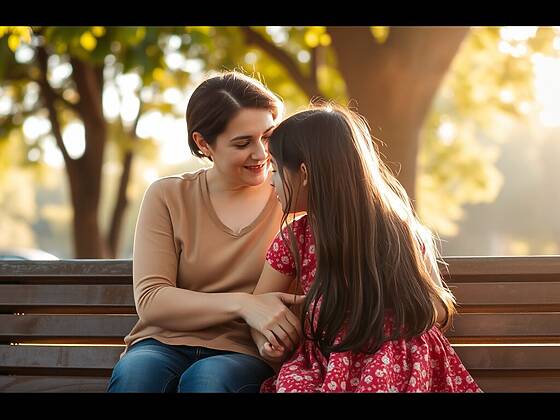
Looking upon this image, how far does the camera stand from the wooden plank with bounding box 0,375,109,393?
414 cm

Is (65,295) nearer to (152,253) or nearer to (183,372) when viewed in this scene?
(152,253)

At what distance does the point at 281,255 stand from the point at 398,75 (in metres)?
5.16

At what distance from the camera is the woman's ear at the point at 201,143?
13.0 ft

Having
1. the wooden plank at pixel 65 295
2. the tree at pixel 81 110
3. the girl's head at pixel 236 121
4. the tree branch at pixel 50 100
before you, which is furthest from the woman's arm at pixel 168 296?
the tree branch at pixel 50 100

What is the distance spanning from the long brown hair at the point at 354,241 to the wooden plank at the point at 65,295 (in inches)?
40.5

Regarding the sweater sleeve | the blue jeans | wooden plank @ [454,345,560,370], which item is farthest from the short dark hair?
wooden plank @ [454,345,560,370]

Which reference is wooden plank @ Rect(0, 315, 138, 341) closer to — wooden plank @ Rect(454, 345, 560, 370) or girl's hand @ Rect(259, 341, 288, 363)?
girl's hand @ Rect(259, 341, 288, 363)

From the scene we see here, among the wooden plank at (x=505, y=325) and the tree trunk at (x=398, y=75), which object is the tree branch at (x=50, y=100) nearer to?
the tree trunk at (x=398, y=75)

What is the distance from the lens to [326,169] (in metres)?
3.49

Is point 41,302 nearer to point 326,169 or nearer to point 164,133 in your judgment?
point 326,169

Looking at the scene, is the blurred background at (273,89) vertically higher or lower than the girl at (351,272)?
higher

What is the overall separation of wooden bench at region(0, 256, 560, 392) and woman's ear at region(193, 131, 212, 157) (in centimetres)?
67
